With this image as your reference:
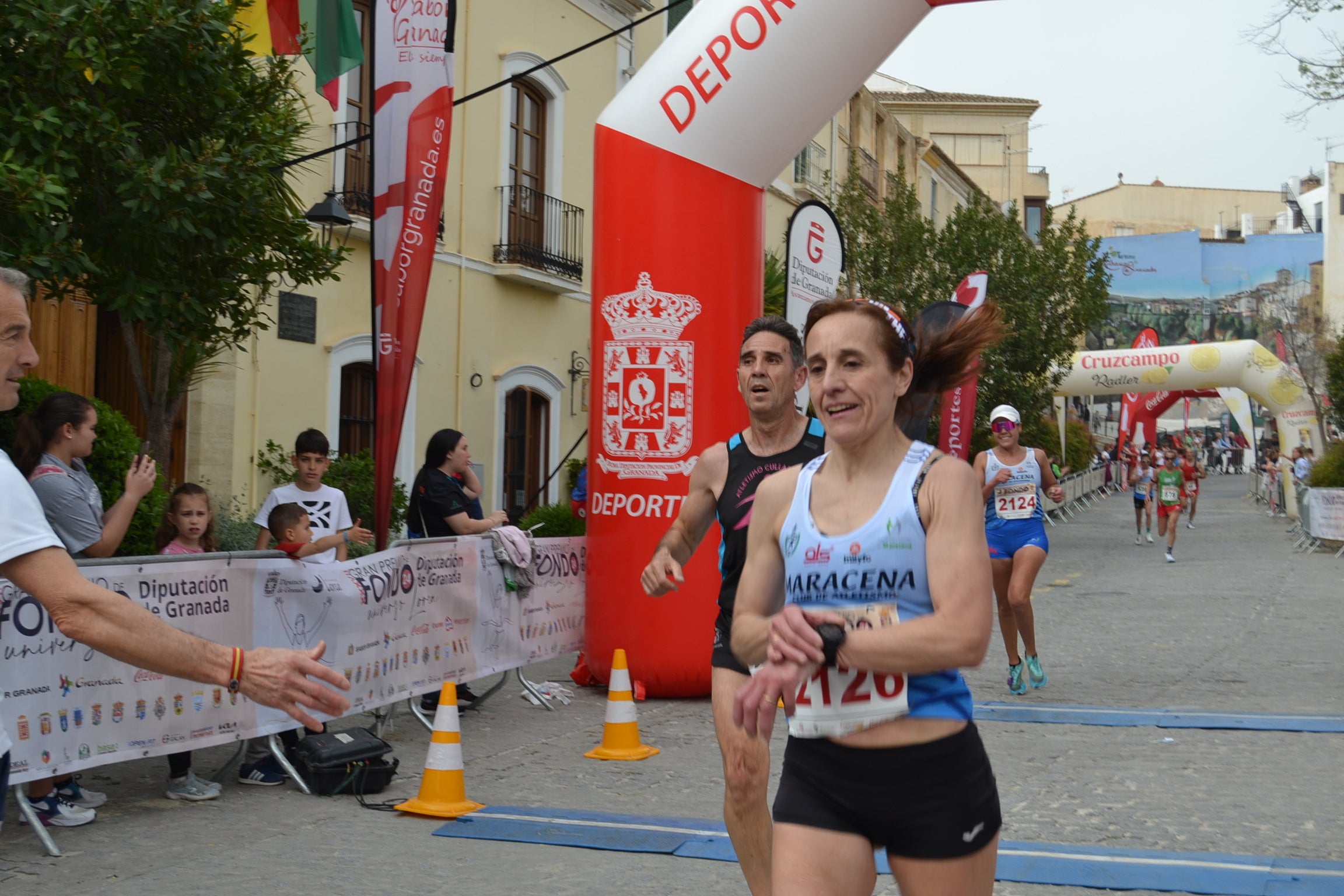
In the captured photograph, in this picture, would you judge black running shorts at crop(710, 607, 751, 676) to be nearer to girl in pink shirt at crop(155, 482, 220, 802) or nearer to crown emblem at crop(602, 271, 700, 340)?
girl in pink shirt at crop(155, 482, 220, 802)

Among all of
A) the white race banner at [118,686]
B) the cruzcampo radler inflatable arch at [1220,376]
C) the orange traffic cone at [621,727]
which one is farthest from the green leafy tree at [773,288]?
the cruzcampo radler inflatable arch at [1220,376]

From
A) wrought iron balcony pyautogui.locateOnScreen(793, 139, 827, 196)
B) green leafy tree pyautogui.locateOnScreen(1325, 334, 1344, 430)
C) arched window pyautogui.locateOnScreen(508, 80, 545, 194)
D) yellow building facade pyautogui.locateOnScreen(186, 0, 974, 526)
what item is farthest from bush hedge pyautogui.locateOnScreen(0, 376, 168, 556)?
green leafy tree pyautogui.locateOnScreen(1325, 334, 1344, 430)

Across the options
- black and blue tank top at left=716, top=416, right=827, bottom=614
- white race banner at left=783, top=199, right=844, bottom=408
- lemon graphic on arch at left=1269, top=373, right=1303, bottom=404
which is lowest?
black and blue tank top at left=716, top=416, right=827, bottom=614

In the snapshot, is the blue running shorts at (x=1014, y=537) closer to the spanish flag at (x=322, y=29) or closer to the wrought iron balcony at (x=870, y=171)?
the spanish flag at (x=322, y=29)

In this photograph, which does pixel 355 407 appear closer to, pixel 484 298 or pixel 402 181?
pixel 484 298

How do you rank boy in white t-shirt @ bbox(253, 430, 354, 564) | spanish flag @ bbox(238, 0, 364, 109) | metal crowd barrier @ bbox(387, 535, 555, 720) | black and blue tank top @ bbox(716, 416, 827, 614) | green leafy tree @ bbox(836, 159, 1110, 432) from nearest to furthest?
black and blue tank top @ bbox(716, 416, 827, 614)
metal crowd barrier @ bbox(387, 535, 555, 720)
boy in white t-shirt @ bbox(253, 430, 354, 564)
spanish flag @ bbox(238, 0, 364, 109)
green leafy tree @ bbox(836, 159, 1110, 432)

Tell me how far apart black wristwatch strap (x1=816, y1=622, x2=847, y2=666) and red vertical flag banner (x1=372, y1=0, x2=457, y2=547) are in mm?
6032

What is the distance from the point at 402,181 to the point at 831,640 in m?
6.46

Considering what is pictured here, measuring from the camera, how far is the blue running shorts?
373 inches

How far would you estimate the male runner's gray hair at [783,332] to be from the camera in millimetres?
4891

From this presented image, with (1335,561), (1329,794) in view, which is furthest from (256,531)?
(1335,561)

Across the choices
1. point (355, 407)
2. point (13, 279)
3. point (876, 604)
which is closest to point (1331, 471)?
point (355, 407)

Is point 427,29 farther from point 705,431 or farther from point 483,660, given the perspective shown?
point 483,660

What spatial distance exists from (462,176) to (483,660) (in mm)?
9964
